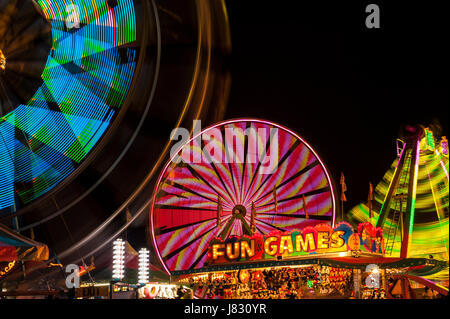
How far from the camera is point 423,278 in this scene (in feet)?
62.5

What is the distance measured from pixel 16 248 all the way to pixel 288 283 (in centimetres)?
1054

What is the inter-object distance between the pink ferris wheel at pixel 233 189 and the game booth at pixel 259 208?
0.04 metres

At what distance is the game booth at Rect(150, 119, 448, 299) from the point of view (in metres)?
20.4

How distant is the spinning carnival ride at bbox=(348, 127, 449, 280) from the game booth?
46 mm

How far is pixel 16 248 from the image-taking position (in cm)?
1289

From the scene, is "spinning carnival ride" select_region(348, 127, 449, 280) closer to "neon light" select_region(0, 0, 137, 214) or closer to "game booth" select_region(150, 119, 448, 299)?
"game booth" select_region(150, 119, 448, 299)

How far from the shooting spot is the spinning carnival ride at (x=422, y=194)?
20578 mm

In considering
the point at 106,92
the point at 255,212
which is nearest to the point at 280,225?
the point at 255,212

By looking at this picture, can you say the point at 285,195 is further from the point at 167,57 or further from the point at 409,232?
the point at 167,57

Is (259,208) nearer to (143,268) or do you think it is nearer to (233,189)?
(233,189)

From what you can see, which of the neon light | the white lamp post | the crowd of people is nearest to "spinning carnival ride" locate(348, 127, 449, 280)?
the crowd of people

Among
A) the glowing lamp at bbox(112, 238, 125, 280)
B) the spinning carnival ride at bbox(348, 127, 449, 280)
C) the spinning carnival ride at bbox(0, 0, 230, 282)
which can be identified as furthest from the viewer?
the spinning carnival ride at bbox(348, 127, 449, 280)

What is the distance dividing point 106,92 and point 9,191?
14.8 feet
